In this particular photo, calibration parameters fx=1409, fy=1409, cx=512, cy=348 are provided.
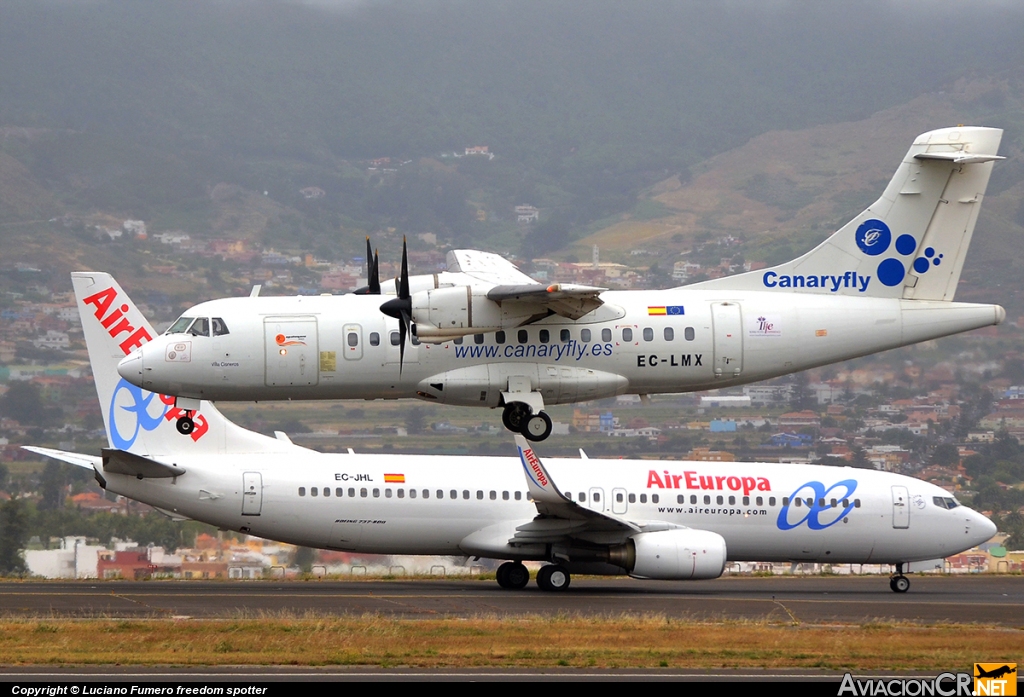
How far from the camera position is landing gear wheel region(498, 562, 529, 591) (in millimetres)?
45875

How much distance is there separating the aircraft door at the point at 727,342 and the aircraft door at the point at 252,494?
59.7ft

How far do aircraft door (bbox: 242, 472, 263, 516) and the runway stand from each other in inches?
101

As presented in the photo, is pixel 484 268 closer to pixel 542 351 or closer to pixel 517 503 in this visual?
pixel 542 351

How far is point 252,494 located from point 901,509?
21.6 m

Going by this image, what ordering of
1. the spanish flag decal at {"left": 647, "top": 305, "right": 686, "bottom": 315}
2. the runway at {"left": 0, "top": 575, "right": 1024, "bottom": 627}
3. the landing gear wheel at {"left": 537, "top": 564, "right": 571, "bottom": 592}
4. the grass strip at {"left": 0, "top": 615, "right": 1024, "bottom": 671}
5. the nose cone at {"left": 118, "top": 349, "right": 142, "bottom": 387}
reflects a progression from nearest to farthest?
the grass strip at {"left": 0, "top": 615, "right": 1024, "bottom": 671} → the nose cone at {"left": 118, "top": 349, "right": 142, "bottom": 387} → the spanish flag decal at {"left": 647, "top": 305, "right": 686, "bottom": 315} → the runway at {"left": 0, "top": 575, "right": 1024, "bottom": 627} → the landing gear wheel at {"left": 537, "top": 564, "right": 571, "bottom": 592}

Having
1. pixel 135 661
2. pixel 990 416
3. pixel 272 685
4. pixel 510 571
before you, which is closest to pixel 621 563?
pixel 510 571

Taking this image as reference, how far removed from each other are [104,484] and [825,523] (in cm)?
2369

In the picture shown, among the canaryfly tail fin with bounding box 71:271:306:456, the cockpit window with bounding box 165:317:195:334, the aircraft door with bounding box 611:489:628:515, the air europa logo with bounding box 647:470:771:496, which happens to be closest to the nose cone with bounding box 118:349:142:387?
the cockpit window with bounding box 165:317:195:334

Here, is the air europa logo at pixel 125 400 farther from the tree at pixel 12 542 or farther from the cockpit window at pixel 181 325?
the tree at pixel 12 542

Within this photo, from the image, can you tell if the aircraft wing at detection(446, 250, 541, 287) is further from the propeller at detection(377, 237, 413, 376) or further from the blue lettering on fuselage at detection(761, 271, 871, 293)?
the blue lettering on fuselage at detection(761, 271, 871, 293)

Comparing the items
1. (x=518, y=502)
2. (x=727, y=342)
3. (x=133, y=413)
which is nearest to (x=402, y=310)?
(x=727, y=342)

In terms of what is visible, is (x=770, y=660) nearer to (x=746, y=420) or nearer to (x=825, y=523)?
(x=825, y=523)

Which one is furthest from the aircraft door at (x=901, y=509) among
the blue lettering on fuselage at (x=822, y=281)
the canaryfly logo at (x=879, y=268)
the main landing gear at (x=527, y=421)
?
the main landing gear at (x=527, y=421)

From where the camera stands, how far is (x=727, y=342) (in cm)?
3262
